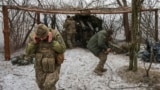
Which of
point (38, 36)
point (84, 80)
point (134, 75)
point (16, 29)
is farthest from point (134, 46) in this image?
point (16, 29)

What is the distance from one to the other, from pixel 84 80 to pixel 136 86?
4.93 feet

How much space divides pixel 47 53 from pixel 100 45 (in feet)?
10.6

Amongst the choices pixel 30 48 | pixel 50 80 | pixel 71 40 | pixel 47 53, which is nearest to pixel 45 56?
pixel 47 53

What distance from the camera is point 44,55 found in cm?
720

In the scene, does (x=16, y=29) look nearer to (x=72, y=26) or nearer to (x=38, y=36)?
(x=72, y=26)

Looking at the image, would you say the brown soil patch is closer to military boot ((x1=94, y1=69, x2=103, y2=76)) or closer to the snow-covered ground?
the snow-covered ground

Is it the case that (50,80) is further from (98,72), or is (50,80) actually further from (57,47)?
(98,72)

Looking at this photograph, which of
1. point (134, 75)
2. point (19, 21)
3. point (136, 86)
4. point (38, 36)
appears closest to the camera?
point (38, 36)

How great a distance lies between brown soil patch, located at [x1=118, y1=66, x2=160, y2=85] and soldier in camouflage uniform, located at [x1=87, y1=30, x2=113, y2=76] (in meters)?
0.68

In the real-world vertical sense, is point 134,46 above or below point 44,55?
below

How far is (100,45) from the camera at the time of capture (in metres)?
10.1

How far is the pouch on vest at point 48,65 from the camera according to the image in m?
7.14

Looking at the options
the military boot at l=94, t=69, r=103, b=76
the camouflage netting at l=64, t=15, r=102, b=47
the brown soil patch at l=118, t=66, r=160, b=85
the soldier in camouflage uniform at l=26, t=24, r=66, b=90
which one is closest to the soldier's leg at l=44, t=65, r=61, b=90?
the soldier in camouflage uniform at l=26, t=24, r=66, b=90

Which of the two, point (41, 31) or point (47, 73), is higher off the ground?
point (41, 31)
